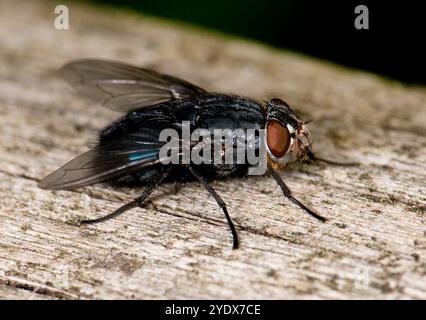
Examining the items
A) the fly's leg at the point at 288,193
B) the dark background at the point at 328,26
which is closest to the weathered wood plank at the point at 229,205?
the fly's leg at the point at 288,193

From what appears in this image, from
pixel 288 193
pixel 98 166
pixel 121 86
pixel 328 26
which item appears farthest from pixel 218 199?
pixel 328 26

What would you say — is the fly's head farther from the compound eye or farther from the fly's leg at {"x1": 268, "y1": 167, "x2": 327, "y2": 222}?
the fly's leg at {"x1": 268, "y1": 167, "x2": 327, "y2": 222}

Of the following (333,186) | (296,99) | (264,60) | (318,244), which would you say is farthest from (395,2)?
(318,244)

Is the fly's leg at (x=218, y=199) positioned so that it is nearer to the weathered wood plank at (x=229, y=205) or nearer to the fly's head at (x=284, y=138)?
the weathered wood plank at (x=229, y=205)

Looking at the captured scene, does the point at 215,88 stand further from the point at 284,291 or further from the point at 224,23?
the point at 284,291

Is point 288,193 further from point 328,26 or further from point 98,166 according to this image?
point 328,26

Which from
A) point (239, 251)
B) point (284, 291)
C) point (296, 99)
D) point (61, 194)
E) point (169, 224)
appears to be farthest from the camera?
point (296, 99)

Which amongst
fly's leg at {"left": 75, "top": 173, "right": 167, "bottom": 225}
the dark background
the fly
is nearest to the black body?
the fly
